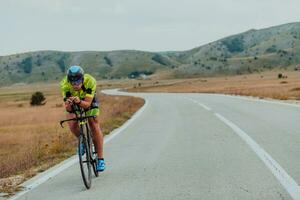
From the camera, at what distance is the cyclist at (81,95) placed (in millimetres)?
7805

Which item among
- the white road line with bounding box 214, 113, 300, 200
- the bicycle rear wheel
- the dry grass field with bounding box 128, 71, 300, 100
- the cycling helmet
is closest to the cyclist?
the cycling helmet

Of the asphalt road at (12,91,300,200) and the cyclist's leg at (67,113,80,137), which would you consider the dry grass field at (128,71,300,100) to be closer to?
the asphalt road at (12,91,300,200)

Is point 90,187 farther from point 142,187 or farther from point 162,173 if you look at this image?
point 162,173

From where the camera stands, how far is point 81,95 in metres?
8.17

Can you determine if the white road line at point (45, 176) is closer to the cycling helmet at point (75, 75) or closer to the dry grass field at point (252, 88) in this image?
the cycling helmet at point (75, 75)

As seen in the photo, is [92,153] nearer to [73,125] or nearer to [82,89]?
[73,125]

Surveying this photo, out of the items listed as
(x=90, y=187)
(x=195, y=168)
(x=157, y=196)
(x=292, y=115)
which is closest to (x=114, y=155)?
(x=195, y=168)

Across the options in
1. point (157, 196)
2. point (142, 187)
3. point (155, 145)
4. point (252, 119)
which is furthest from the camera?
point (252, 119)

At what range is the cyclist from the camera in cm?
780

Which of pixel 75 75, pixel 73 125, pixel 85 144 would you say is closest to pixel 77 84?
pixel 75 75

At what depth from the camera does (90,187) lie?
25.7ft

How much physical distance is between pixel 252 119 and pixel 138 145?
743 centimetres

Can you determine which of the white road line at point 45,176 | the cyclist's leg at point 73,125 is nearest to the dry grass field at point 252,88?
the white road line at point 45,176

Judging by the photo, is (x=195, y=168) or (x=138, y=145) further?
(x=138, y=145)
